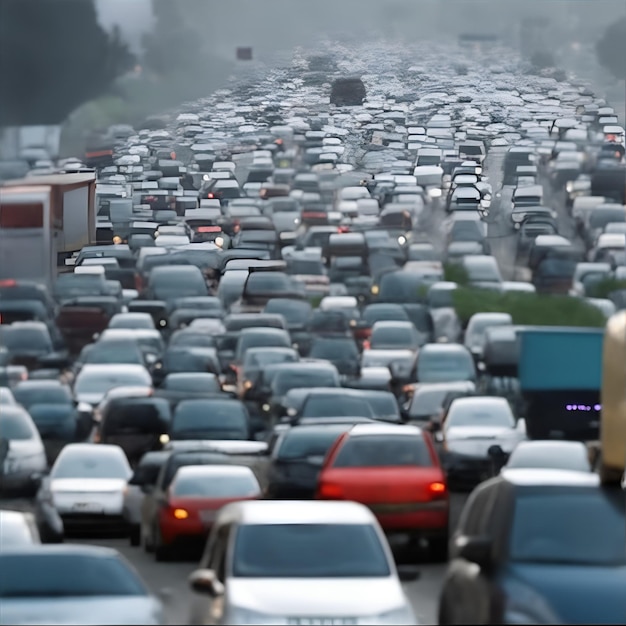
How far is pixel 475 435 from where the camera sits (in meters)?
11.6

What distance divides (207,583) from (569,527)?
6.73 feet

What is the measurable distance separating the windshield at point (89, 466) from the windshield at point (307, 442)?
0.92 metres

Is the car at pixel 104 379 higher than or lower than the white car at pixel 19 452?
higher

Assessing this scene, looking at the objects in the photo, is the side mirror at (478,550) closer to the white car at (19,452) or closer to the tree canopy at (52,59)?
the white car at (19,452)

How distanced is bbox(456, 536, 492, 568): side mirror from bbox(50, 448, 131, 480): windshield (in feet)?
6.49

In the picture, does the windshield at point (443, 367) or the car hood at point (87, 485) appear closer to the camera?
the car hood at point (87, 485)

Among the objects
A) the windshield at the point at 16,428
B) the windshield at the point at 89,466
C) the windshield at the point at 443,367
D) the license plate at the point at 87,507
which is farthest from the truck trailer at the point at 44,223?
the windshield at the point at 443,367

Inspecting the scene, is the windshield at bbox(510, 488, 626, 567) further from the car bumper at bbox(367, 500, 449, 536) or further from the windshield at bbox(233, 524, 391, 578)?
the windshield at bbox(233, 524, 391, 578)

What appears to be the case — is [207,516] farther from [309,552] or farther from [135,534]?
[309,552]

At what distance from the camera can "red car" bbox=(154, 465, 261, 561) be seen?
11.5 m

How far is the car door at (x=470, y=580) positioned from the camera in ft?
36.5

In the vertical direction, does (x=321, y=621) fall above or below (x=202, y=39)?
below

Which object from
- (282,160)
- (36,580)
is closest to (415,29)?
(282,160)

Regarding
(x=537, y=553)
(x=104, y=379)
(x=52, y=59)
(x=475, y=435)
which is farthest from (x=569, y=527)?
(x=52, y=59)
